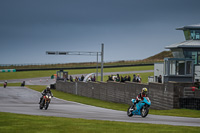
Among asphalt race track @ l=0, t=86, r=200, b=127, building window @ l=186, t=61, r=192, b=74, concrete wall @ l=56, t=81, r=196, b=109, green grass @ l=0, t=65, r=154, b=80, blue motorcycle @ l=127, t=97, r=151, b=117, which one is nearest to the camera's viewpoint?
asphalt race track @ l=0, t=86, r=200, b=127

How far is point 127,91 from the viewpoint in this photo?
Answer: 3309cm

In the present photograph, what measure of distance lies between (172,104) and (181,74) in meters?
12.0

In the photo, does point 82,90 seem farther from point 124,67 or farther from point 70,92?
point 124,67

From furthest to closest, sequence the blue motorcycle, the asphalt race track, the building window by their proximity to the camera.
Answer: the building window < the blue motorcycle < the asphalt race track

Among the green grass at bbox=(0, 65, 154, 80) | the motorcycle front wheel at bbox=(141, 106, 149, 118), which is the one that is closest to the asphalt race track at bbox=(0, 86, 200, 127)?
the motorcycle front wheel at bbox=(141, 106, 149, 118)

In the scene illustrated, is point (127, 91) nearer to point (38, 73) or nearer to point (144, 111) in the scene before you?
point (144, 111)

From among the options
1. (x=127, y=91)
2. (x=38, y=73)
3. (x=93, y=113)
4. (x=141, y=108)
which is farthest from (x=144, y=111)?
(x=38, y=73)

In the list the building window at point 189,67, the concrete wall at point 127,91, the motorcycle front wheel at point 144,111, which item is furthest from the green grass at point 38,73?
the motorcycle front wheel at point 144,111

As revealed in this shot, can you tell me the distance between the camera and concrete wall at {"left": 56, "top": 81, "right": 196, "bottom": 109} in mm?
23594

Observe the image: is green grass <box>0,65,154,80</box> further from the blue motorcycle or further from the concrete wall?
the blue motorcycle

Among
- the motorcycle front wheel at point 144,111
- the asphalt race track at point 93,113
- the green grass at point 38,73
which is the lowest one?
the asphalt race track at point 93,113

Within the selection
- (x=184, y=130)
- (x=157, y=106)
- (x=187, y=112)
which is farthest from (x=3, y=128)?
(x=157, y=106)

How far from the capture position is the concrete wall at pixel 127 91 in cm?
2359

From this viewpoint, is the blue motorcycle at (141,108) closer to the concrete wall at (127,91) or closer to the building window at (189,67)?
the concrete wall at (127,91)
